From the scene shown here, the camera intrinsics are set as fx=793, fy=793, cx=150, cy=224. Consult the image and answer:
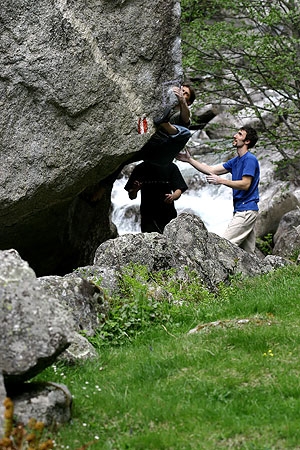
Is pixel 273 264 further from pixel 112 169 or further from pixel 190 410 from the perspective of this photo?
pixel 190 410

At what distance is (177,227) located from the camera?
11.6 m

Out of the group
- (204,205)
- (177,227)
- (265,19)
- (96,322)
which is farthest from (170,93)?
(204,205)

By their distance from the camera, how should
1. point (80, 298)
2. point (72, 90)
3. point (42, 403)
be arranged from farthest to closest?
point (72, 90) → point (80, 298) → point (42, 403)

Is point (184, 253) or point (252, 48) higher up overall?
point (252, 48)

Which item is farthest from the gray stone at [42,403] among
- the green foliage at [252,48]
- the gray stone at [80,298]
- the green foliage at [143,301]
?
the green foliage at [252,48]

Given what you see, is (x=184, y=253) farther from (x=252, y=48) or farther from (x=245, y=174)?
(x=252, y=48)

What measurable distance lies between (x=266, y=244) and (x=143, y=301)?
1033cm

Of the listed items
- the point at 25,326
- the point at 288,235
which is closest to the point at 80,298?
the point at 25,326

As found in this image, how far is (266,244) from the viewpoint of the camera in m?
18.9

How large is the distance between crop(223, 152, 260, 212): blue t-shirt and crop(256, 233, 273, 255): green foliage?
5.91 m

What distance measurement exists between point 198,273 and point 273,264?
9.02 ft

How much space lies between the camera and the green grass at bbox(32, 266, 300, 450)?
5539 mm

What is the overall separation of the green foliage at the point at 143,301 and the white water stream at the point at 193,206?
1073 cm

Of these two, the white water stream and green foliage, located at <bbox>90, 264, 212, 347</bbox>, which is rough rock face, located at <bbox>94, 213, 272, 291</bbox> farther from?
the white water stream
